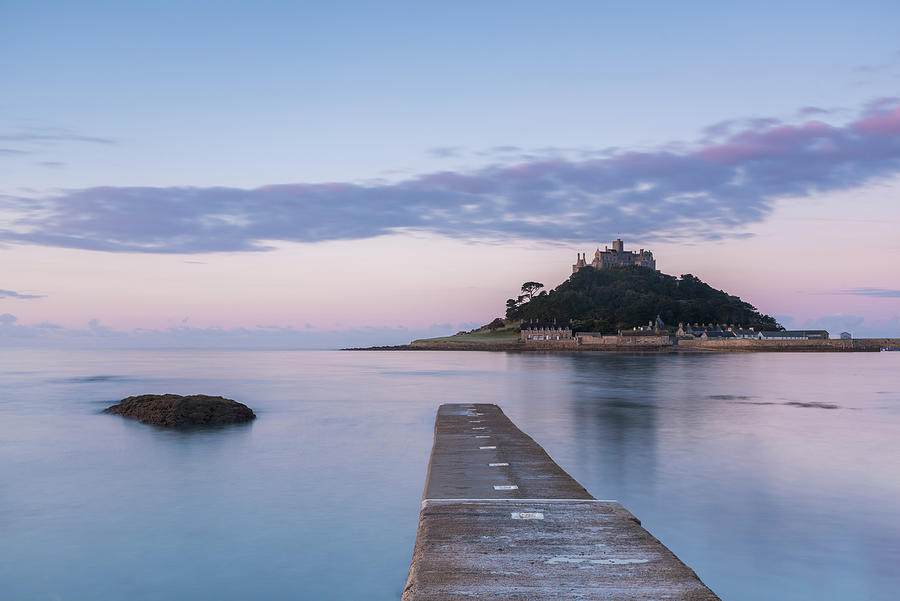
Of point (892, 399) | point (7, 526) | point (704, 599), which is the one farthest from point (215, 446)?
point (892, 399)

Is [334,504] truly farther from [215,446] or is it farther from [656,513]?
[215,446]

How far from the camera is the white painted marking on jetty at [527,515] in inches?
374

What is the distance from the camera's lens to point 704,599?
20.9 feet

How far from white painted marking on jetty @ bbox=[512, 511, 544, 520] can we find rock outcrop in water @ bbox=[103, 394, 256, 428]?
66.3 ft

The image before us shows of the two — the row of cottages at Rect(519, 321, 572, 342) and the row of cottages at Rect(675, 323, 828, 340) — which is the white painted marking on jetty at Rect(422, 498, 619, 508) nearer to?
the row of cottages at Rect(675, 323, 828, 340)

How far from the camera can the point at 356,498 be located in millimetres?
15695

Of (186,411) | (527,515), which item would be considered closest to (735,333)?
(186,411)

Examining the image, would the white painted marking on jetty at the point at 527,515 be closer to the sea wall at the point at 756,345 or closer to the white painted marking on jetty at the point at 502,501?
the white painted marking on jetty at the point at 502,501

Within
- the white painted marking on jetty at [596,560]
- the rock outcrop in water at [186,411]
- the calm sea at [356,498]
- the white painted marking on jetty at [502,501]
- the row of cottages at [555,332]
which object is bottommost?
the calm sea at [356,498]

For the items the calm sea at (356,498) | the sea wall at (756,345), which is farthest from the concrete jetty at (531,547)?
the sea wall at (756,345)

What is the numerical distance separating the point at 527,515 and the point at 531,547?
1645mm

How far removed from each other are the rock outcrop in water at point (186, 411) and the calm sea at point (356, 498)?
81cm

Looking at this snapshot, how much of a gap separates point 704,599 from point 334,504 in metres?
10.3

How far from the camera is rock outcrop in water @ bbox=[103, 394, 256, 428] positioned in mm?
26750
